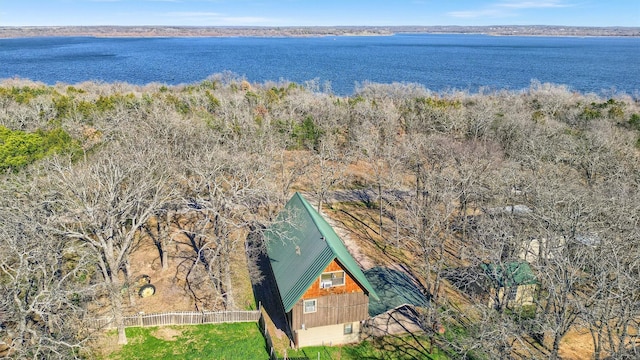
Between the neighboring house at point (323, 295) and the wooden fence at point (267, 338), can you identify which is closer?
the wooden fence at point (267, 338)

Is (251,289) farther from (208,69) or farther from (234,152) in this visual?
(208,69)

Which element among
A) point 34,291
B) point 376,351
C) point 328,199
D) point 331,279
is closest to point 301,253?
point 331,279

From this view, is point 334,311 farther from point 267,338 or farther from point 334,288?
point 267,338

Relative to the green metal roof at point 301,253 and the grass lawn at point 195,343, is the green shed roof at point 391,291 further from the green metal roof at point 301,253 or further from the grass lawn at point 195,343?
the grass lawn at point 195,343

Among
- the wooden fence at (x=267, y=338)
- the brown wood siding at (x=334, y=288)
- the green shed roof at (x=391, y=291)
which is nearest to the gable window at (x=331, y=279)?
the brown wood siding at (x=334, y=288)

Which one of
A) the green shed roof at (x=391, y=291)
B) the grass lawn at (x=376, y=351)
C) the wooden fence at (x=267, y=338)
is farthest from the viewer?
the green shed roof at (x=391, y=291)

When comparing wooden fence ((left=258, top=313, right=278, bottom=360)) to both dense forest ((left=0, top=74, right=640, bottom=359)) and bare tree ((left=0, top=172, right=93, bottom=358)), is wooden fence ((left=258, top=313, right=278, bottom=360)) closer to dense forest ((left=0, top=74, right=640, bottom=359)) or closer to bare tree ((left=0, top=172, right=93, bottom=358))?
dense forest ((left=0, top=74, right=640, bottom=359))

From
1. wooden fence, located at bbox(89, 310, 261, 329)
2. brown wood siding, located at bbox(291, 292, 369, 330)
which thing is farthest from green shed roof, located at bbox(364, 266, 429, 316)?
wooden fence, located at bbox(89, 310, 261, 329)
